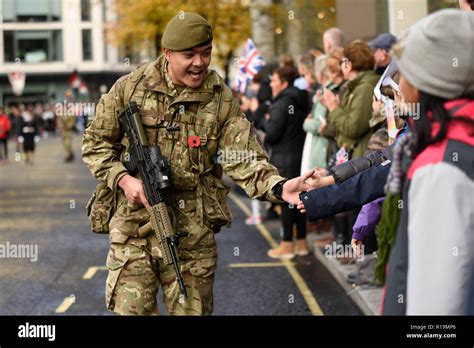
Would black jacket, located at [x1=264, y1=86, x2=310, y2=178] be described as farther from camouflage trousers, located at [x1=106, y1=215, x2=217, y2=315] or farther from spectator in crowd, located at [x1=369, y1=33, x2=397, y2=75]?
camouflage trousers, located at [x1=106, y1=215, x2=217, y2=315]

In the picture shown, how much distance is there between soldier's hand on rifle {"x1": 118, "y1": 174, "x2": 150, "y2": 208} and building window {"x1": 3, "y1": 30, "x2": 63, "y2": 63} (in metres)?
77.0

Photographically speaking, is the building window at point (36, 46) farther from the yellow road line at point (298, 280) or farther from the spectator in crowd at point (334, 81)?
the spectator in crowd at point (334, 81)

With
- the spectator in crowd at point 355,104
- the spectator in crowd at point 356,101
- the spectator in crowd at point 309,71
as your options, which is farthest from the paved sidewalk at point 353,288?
the spectator in crowd at point 309,71

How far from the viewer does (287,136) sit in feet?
33.1

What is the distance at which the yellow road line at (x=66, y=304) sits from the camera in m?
7.69

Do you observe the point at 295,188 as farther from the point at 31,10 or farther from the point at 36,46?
the point at 36,46

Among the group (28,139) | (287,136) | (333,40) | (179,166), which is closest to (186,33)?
(179,166)

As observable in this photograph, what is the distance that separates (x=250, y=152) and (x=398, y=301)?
6.94 feet

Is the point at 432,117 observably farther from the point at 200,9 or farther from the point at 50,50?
the point at 50,50

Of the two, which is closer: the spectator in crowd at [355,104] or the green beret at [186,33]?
the green beret at [186,33]

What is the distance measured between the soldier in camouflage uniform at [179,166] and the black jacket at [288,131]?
5146 millimetres

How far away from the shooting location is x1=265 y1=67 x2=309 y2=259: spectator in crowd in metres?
9.87

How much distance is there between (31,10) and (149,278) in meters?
76.7

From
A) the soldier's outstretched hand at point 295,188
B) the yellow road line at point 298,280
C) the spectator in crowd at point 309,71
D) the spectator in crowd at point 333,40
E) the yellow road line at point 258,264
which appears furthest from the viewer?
the spectator in crowd at point 309,71
